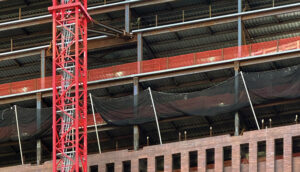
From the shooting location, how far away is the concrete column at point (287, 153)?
7806 centimetres

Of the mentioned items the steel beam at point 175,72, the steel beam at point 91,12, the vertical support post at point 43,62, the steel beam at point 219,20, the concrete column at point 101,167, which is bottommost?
the concrete column at point 101,167

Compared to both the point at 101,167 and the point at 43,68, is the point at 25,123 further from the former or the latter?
the point at 101,167

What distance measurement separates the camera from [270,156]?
79000 millimetres

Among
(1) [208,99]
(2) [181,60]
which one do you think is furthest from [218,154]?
(2) [181,60]

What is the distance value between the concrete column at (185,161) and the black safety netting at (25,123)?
467 inches

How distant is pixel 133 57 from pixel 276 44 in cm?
1545

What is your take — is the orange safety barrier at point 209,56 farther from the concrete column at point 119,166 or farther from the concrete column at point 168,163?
the concrete column at point 119,166

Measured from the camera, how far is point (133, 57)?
95000 mm

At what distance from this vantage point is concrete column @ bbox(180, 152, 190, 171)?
268 ft

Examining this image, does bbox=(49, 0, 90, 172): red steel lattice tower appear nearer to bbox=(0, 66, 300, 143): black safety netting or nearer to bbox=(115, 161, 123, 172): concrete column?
bbox=(0, 66, 300, 143): black safety netting

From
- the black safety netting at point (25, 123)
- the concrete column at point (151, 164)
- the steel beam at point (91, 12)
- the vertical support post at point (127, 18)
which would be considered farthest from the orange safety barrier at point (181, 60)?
the black safety netting at point (25, 123)

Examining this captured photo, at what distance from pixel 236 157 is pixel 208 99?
5.66 metres

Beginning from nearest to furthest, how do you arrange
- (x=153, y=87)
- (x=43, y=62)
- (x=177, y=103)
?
(x=177, y=103) < (x=153, y=87) < (x=43, y=62)

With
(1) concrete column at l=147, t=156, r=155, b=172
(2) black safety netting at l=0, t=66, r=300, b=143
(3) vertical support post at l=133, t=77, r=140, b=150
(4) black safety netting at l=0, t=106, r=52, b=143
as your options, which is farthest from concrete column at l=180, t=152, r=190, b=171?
(4) black safety netting at l=0, t=106, r=52, b=143
